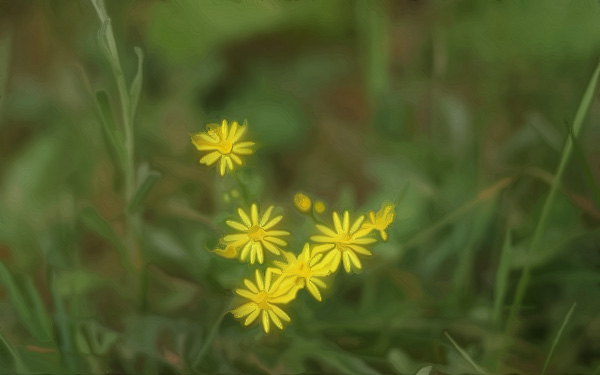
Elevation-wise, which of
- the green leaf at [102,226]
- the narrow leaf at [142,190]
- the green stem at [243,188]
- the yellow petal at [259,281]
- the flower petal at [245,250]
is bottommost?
the yellow petal at [259,281]

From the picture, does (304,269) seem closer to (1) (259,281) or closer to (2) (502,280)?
(1) (259,281)

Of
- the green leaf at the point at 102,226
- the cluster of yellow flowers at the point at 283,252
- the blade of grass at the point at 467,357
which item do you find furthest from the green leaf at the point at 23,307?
the blade of grass at the point at 467,357

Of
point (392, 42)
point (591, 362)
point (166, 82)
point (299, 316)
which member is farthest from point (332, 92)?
point (591, 362)

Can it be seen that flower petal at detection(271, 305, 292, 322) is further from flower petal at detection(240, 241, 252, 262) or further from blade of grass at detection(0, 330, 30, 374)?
blade of grass at detection(0, 330, 30, 374)

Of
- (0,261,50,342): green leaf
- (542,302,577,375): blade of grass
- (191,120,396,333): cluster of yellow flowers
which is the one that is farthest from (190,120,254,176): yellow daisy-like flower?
(542,302,577,375): blade of grass

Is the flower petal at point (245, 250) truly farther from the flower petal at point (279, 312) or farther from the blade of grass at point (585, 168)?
the blade of grass at point (585, 168)

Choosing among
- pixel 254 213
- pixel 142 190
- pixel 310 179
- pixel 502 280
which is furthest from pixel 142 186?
pixel 502 280

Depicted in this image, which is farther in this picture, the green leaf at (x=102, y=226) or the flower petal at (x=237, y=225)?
the green leaf at (x=102, y=226)

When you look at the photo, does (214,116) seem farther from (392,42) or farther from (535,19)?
(535,19)
